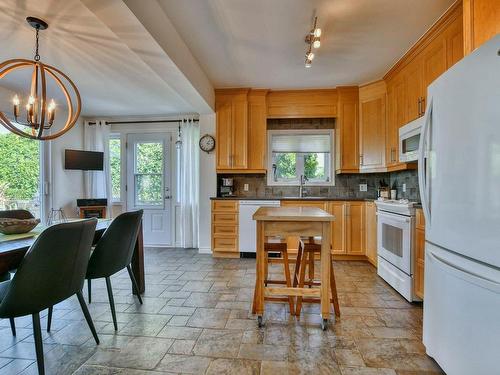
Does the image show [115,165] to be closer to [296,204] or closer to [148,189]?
[148,189]

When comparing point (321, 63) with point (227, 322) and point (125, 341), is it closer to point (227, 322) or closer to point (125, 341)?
point (227, 322)

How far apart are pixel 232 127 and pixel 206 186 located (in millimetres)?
1013

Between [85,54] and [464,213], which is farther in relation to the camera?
[85,54]

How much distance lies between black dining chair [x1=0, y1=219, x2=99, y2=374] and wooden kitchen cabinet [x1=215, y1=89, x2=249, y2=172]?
8.85 feet

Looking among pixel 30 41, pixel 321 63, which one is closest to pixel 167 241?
pixel 30 41

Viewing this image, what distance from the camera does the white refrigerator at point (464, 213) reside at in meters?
1.11

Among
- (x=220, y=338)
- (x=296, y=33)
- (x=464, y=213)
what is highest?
(x=296, y=33)

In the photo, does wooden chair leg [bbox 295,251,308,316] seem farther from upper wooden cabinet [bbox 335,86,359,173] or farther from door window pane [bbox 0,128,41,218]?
door window pane [bbox 0,128,41,218]

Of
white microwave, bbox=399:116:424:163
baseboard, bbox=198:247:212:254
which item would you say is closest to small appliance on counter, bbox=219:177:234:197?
baseboard, bbox=198:247:212:254

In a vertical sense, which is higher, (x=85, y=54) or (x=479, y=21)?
(x=85, y=54)

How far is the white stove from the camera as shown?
246cm

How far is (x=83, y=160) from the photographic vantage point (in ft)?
15.0

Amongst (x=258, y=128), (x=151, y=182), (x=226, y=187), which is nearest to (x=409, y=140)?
(x=258, y=128)

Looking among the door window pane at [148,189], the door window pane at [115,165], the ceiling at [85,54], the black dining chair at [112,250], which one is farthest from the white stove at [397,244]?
the door window pane at [115,165]
